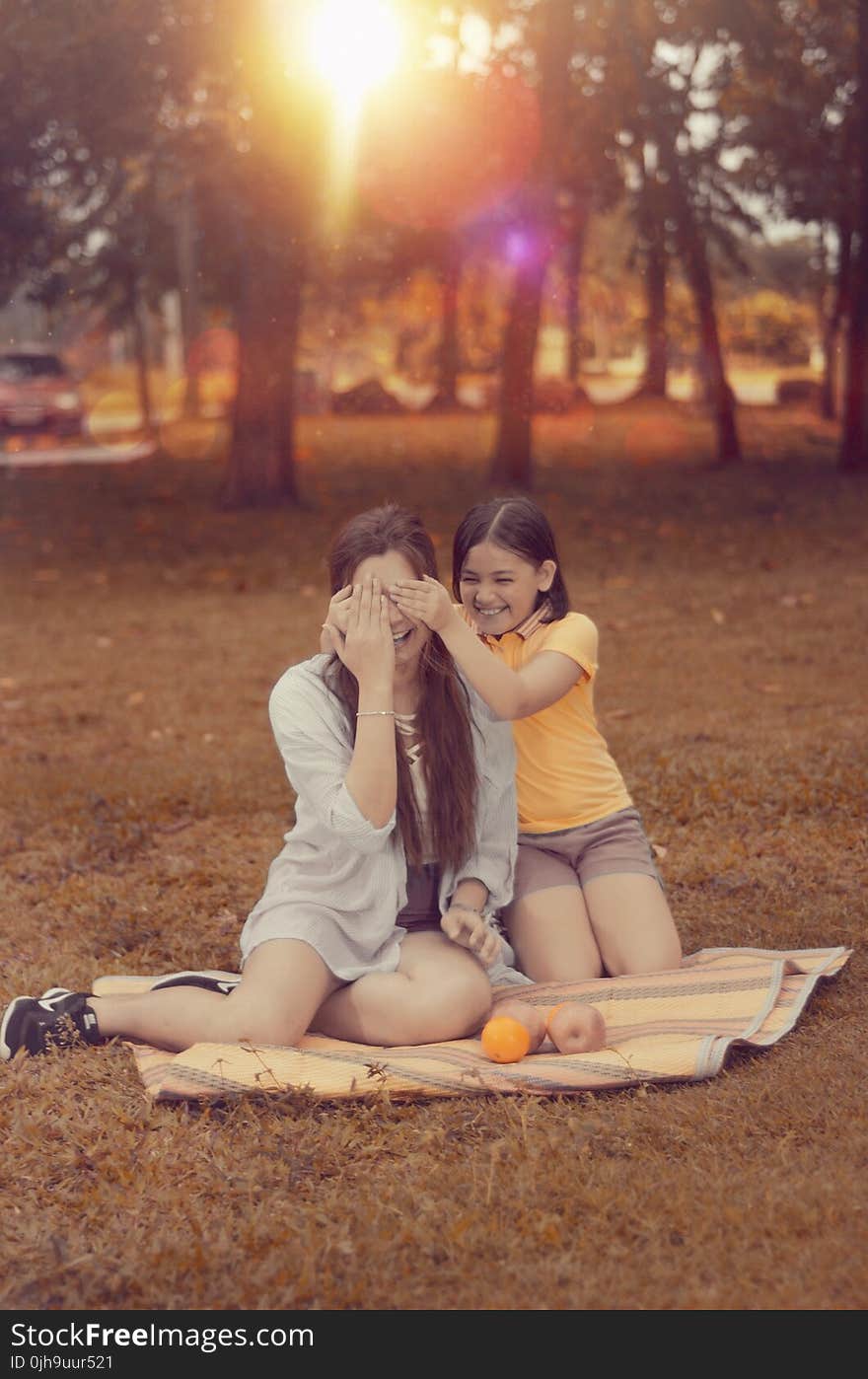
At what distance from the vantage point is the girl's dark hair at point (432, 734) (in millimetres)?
3768

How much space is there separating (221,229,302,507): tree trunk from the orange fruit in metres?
12.0

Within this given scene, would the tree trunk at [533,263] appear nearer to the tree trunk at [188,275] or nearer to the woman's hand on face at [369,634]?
the tree trunk at [188,275]

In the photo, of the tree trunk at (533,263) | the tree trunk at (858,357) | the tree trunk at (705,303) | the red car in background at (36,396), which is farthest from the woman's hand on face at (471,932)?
the red car in background at (36,396)

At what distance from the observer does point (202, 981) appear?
3920 mm

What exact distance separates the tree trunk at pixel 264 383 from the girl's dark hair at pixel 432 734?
11.4 metres

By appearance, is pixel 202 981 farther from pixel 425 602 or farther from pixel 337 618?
pixel 425 602

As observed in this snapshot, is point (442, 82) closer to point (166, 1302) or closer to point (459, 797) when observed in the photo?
point (459, 797)

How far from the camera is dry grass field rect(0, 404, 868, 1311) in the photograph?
2.76 meters

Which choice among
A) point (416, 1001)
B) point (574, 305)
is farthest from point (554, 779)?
point (574, 305)

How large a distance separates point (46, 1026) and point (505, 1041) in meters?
1.19

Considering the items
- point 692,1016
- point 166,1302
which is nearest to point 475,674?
point 692,1016

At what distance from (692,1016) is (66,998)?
164 cm

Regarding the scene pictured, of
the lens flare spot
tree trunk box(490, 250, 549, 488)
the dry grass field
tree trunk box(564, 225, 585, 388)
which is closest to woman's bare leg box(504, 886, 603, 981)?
the dry grass field
